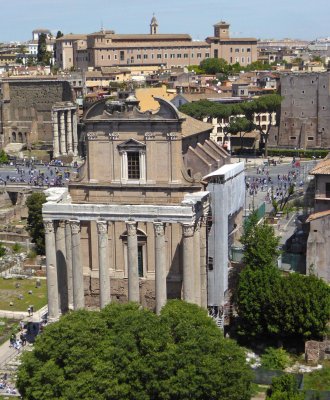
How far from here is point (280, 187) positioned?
65.0 meters

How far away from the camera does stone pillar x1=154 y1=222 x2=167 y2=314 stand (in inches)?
1209

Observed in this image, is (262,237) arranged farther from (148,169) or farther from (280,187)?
(280,187)

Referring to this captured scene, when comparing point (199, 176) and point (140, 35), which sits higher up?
point (140, 35)

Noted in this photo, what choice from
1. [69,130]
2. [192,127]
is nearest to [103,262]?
[192,127]

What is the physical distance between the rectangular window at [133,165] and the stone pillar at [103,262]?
2882mm

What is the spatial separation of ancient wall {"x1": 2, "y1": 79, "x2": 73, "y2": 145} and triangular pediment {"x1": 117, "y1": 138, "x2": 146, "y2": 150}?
70089 mm

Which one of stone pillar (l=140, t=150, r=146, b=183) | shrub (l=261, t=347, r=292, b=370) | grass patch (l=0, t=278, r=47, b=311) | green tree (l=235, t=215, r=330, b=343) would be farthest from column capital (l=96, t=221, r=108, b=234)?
grass patch (l=0, t=278, r=47, b=311)

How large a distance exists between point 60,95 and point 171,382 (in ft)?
275

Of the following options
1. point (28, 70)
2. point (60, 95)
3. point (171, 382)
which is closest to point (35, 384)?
point (171, 382)

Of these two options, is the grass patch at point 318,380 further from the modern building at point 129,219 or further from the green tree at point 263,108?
the green tree at point 263,108

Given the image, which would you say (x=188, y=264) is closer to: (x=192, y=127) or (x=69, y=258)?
(x=69, y=258)

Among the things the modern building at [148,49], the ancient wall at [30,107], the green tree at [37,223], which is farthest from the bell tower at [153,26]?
the green tree at [37,223]

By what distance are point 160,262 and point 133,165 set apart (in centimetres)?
472

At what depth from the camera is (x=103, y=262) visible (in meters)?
31.8
